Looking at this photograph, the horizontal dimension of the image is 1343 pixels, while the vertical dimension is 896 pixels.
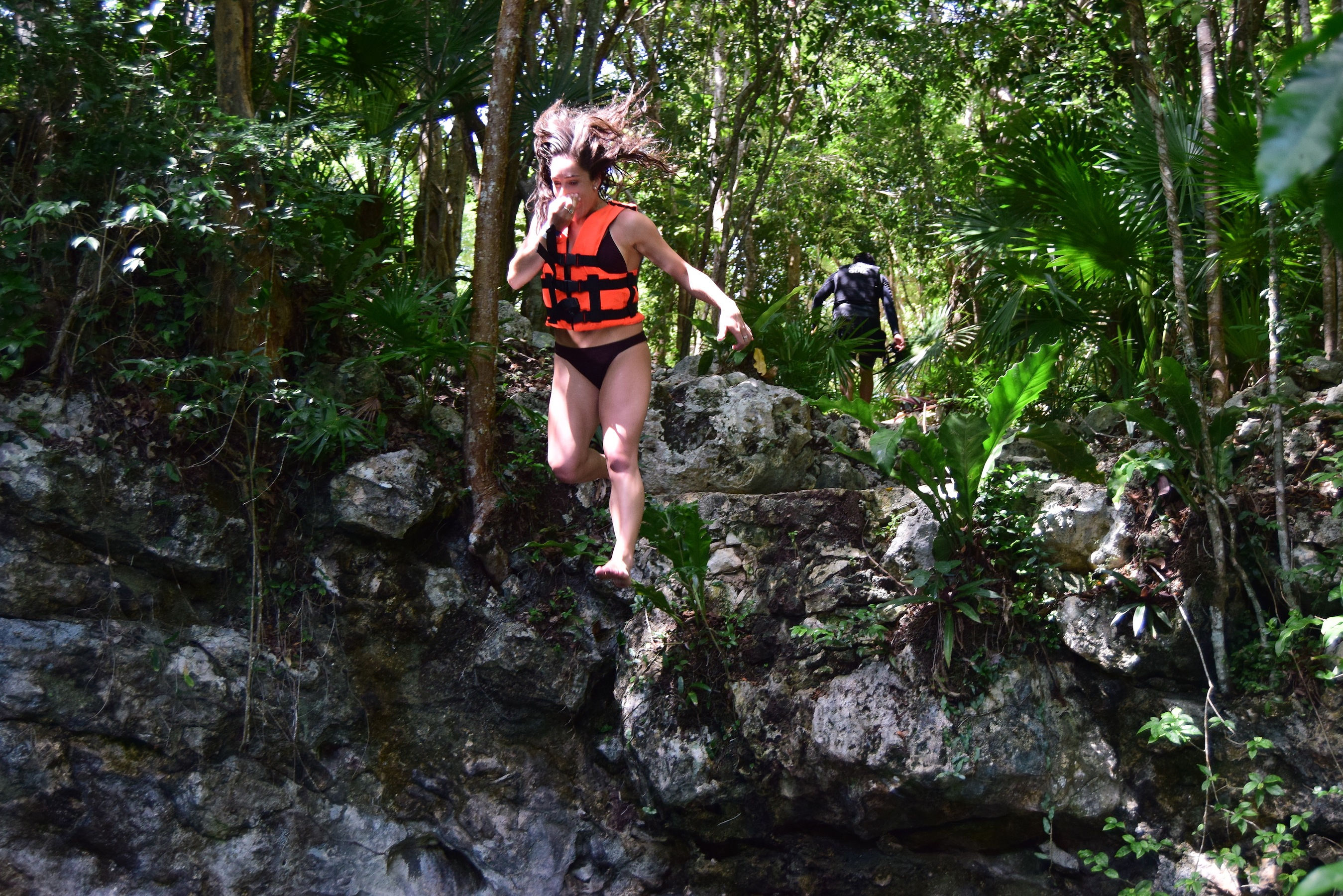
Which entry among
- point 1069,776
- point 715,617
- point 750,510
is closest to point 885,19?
point 750,510

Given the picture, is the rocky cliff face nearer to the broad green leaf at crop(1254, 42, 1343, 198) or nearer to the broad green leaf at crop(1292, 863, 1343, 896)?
the broad green leaf at crop(1292, 863, 1343, 896)

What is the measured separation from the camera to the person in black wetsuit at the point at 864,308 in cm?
749

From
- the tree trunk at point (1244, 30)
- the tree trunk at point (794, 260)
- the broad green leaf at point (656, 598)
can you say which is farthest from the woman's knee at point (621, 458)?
the tree trunk at point (794, 260)

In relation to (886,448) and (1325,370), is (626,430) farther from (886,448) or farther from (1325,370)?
(1325,370)

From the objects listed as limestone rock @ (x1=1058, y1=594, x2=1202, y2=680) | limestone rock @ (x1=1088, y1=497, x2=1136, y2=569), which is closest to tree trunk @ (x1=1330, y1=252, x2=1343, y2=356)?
limestone rock @ (x1=1088, y1=497, x2=1136, y2=569)

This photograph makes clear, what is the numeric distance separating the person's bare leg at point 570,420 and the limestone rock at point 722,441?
1.55m

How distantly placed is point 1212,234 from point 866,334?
9.41ft

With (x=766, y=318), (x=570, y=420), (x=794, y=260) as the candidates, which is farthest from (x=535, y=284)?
(x=794, y=260)

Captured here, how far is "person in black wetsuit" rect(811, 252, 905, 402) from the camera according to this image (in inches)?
295

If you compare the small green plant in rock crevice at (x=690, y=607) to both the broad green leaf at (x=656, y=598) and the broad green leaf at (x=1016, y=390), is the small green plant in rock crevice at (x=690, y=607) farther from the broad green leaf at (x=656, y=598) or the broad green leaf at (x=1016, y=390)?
the broad green leaf at (x=1016, y=390)

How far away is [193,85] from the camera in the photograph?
18.7ft

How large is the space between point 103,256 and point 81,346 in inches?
17.8

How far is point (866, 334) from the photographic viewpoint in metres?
7.52

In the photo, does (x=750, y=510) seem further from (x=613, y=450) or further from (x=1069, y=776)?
(x=1069, y=776)
